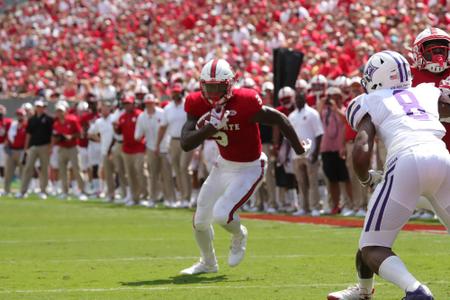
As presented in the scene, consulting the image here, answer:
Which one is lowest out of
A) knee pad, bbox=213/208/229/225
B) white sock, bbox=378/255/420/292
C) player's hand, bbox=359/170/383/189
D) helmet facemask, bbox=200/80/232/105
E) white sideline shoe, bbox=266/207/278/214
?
white sideline shoe, bbox=266/207/278/214

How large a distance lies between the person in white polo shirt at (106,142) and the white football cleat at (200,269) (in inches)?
495

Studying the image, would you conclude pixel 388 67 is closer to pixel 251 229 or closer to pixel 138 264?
pixel 138 264

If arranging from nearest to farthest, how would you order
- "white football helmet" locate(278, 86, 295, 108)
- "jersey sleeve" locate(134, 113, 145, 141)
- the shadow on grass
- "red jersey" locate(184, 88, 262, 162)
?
the shadow on grass < "red jersey" locate(184, 88, 262, 162) < "white football helmet" locate(278, 86, 295, 108) < "jersey sleeve" locate(134, 113, 145, 141)

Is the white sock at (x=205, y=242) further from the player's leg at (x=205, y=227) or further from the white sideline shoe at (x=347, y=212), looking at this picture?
the white sideline shoe at (x=347, y=212)

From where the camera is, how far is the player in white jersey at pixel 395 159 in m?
6.77

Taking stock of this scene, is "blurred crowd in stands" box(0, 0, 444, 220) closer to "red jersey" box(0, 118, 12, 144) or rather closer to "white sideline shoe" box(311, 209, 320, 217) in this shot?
"white sideline shoe" box(311, 209, 320, 217)

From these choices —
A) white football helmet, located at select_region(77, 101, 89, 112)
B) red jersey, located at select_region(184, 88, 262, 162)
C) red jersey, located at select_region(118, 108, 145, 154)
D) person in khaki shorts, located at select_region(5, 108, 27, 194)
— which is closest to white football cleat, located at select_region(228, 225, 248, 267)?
red jersey, located at select_region(184, 88, 262, 162)

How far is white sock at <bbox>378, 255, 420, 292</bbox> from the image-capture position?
21.4 ft

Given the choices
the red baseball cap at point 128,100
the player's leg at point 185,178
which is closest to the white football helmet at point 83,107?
the red baseball cap at point 128,100

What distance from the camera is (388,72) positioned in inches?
283

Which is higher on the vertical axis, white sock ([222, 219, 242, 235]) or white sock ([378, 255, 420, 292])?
white sock ([378, 255, 420, 292])

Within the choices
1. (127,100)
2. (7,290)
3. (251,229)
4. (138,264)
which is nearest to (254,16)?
(127,100)

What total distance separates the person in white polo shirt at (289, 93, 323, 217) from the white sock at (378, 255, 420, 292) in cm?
1065

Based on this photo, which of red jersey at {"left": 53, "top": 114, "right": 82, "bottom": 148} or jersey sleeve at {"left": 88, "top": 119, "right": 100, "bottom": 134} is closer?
jersey sleeve at {"left": 88, "top": 119, "right": 100, "bottom": 134}
